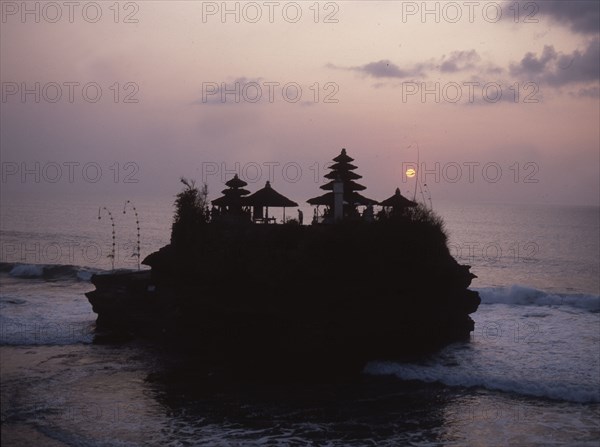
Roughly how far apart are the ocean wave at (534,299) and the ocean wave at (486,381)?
23891 millimetres

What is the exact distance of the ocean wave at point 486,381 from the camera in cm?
2402

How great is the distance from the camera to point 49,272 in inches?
2334

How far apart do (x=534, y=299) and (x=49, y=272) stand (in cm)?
4442

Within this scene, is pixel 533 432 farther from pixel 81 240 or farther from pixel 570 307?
pixel 81 240

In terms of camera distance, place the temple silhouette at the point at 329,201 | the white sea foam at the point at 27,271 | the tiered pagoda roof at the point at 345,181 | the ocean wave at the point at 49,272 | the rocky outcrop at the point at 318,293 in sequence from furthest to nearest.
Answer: the white sea foam at the point at 27,271, the ocean wave at the point at 49,272, the tiered pagoda roof at the point at 345,181, the temple silhouette at the point at 329,201, the rocky outcrop at the point at 318,293

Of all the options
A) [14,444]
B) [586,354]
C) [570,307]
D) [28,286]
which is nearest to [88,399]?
[14,444]

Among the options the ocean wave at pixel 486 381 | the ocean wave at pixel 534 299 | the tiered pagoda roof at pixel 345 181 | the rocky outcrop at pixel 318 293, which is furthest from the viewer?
the ocean wave at pixel 534 299

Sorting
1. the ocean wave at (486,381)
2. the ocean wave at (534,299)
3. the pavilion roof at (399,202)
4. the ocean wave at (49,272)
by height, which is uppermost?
the pavilion roof at (399,202)

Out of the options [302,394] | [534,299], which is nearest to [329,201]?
[302,394]

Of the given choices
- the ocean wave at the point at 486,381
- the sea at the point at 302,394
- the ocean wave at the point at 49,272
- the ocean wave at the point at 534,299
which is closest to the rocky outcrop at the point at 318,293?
the sea at the point at 302,394

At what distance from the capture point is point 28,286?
170ft

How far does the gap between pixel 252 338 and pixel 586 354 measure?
16.5m

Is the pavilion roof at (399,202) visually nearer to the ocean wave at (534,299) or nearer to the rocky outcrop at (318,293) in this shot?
the rocky outcrop at (318,293)

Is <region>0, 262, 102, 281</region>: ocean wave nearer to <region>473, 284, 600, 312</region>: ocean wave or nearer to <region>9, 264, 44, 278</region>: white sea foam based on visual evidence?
<region>9, 264, 44, 278</region>: white sea foam
